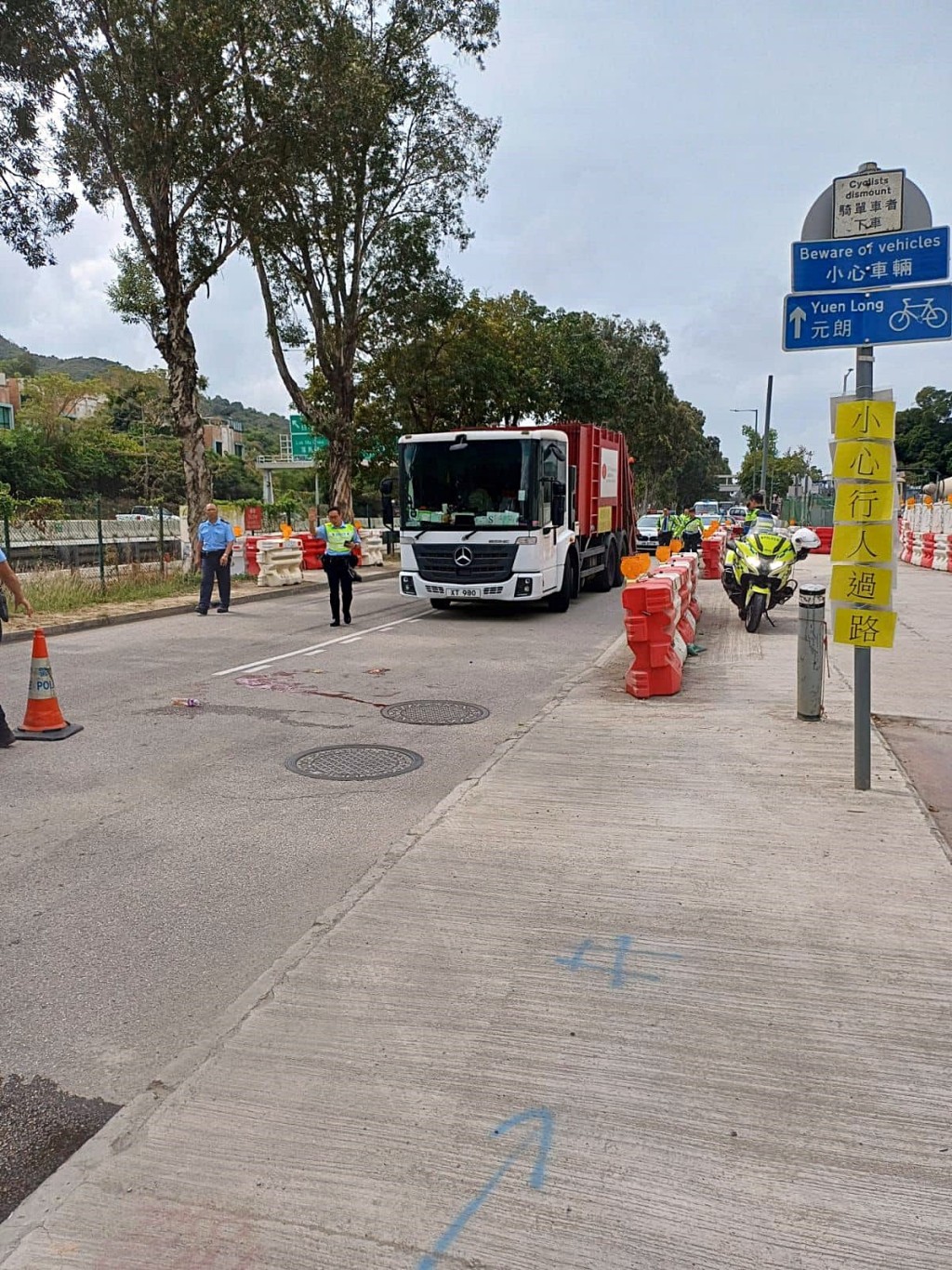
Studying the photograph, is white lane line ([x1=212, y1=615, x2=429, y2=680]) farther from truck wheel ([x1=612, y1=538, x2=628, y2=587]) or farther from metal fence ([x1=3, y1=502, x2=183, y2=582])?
truck wheel ([x1=612, y1=538, x2=628, y2=587])

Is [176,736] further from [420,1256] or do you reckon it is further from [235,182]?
[235,182]

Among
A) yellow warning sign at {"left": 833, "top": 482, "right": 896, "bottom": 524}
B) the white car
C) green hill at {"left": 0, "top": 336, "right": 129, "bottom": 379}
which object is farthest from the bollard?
green hill at {"left": 0, "top": 336, "right": 129, "bottom": 379}

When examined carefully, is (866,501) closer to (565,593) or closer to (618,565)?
(565,593)

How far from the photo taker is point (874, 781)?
20.6 feet

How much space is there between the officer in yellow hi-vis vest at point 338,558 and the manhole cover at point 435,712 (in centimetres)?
561

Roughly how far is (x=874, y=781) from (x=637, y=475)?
218 feet

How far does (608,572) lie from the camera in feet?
71.5

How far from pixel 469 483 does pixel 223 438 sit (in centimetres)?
10026

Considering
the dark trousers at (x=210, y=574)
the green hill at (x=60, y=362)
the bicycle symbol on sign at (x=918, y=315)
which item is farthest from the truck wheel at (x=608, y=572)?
Answer: the green hill at (x=60, y=362)

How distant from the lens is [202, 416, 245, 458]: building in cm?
9947

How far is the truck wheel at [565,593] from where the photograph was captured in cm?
1705

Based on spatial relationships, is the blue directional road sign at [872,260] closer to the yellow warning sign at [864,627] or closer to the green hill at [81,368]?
the yellow warning sign at [864,627]

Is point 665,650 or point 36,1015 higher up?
point 665,650

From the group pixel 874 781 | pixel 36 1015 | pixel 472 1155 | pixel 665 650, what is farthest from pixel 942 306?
pixel 36 1015
